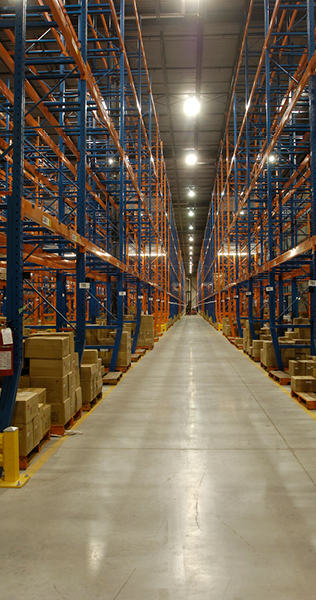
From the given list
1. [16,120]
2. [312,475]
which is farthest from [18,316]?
[312,475]

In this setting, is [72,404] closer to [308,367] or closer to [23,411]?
[23,411]

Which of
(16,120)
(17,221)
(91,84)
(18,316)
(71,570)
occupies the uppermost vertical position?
(91,84)

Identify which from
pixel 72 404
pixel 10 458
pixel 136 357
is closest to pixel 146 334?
pixel 136 357

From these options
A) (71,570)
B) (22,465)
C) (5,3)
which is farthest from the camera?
(5,3)

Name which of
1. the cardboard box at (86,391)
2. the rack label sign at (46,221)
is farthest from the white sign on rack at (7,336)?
the cardboard box at (86,391)

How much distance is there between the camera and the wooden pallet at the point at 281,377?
8.00 metres

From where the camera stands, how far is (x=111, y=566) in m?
2.49

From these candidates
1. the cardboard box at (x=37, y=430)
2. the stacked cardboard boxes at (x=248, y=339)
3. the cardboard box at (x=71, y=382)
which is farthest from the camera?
the stacked cardboard boxes at (x=248, y=339)

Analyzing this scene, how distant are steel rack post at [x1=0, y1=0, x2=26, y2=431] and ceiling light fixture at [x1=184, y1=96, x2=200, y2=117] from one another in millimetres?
17267

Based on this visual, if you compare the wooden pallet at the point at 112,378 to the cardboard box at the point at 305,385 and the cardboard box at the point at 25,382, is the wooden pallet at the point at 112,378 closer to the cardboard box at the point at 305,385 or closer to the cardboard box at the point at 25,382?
the cardboard box at the point at 25,382

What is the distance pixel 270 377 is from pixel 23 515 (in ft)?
22.3

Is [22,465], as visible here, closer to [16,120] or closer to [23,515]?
[23,515]

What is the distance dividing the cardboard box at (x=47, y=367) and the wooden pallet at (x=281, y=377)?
5013 millimetres

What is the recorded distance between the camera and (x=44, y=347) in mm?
4809
